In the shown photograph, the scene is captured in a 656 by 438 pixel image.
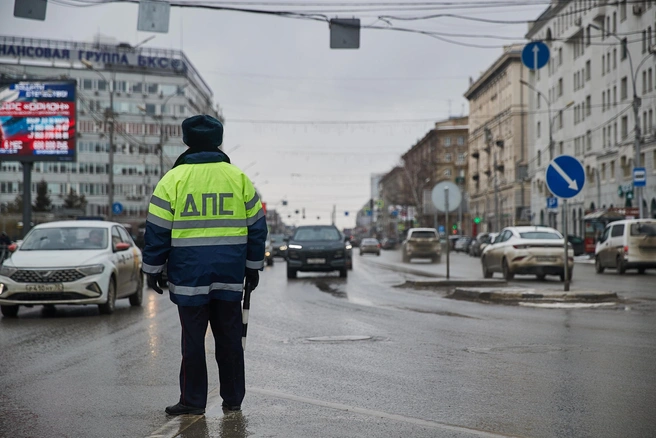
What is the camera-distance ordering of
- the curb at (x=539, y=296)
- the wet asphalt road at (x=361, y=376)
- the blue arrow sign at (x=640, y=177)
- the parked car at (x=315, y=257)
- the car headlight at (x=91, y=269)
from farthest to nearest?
the blue arrow sign at (x=640, y=177) < the parked car at (x=315, y=257) < the curb at (x=539, y=296) < the car headlight at (x=91, y=269) < the wet asphalt road at (x=361, y=376)

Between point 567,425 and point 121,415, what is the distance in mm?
2750

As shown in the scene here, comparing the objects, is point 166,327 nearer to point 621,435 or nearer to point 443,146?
point 621,435

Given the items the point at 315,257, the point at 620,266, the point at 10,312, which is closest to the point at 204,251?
the point at 10,312

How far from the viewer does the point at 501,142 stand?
100 m

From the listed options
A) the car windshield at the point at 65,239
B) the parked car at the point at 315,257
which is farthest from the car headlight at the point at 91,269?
the parked car at the point at 315,257

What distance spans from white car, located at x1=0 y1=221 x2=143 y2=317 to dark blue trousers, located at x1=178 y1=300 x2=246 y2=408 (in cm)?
909

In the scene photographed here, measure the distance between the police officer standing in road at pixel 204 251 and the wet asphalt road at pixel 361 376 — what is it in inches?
13.5

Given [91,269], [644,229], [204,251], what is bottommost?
[91,269]

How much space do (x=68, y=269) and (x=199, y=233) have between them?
30.9ft

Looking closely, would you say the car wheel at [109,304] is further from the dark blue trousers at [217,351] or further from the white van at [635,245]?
the white van at [635,245]

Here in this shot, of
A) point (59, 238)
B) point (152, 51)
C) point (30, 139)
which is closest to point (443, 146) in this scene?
point (152, 51)

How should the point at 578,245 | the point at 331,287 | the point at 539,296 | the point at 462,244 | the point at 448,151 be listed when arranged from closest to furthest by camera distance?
the point at 539,296, the point at 331,287, the point at 578,245, the point at 462,244, the point at 448,151

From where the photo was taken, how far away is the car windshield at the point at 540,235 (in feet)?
85.5

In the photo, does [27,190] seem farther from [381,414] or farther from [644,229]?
[381,414]
